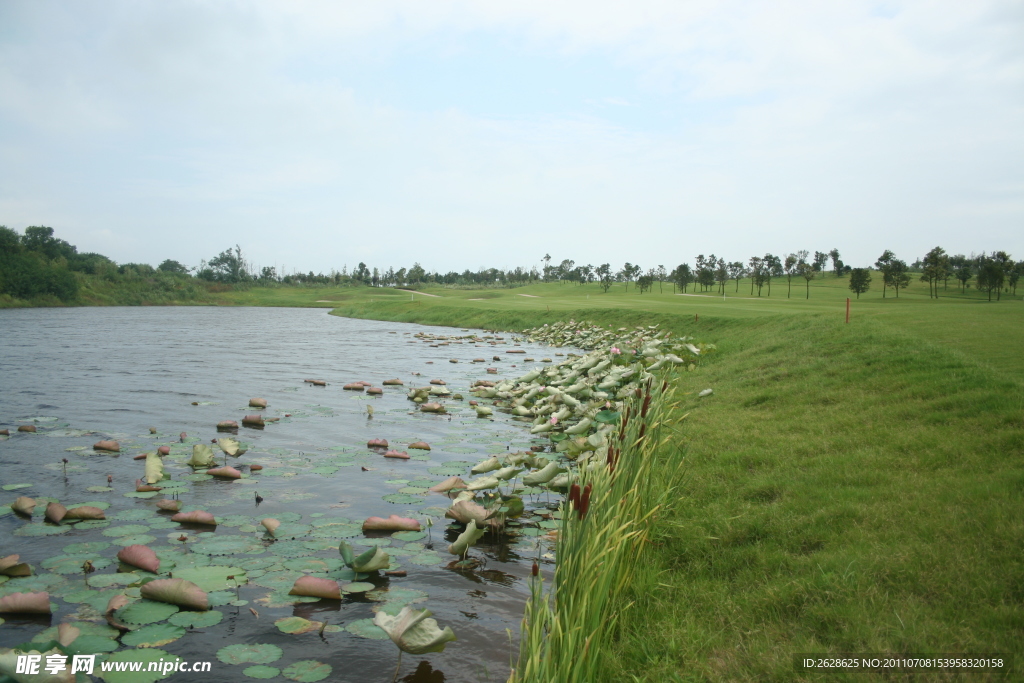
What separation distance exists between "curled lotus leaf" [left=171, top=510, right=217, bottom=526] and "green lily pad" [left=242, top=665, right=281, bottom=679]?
217 cm

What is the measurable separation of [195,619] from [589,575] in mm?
2426

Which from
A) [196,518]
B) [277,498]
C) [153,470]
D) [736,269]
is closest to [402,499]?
[277,498]

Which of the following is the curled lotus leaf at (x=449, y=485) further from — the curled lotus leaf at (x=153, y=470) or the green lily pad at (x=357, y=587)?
the curled lotus leaf at (x=153, y=470)

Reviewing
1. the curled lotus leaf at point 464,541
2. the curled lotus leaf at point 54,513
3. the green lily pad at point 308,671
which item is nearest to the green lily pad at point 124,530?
the curled lotus leaf at point 54,513

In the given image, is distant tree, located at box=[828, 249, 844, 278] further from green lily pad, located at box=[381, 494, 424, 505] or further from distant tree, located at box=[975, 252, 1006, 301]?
green lily pad, located at box=[381, 494, 424, 505]

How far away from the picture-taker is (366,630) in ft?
12.3

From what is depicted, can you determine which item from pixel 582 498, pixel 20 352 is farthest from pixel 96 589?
pixel 20 352

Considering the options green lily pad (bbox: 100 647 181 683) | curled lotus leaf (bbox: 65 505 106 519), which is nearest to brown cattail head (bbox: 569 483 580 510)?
green lily pad (bbox: 100 647 181 683)

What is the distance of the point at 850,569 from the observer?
11.5 feet

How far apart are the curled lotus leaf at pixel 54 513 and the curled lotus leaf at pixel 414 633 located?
362cm

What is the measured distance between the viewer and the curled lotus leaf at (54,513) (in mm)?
5125

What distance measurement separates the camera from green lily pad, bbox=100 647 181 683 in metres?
3.12

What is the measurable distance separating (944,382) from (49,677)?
8.11 metres

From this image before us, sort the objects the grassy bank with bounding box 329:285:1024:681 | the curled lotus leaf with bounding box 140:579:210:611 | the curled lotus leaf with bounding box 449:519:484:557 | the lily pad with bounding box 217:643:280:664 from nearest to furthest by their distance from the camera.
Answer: the grassy bank with bounding box 329:285:1024:681
the lily pad with bounding box 217:643:280:664
the curled lotus leaf with bounding box 140:579:210:611
the curled lotus leaf with bounding box 449:519:484:557
